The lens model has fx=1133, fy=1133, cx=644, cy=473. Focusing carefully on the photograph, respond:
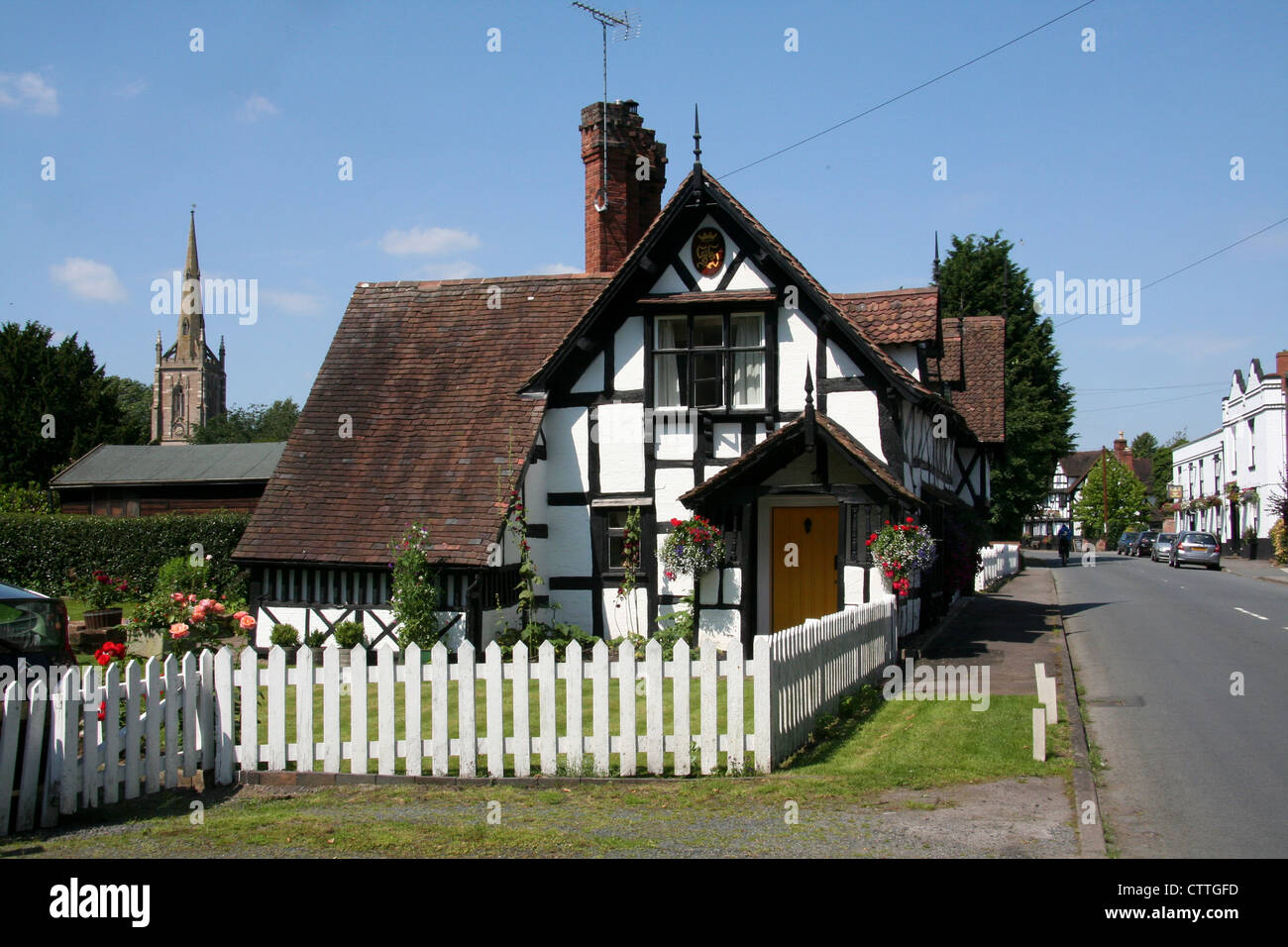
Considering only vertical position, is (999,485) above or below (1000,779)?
above

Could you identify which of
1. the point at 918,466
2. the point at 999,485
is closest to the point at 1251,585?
the point at 999,485

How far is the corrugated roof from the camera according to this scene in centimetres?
3988

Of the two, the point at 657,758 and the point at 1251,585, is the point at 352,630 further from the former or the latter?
the point at 1251,585

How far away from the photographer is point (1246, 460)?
62.8 m

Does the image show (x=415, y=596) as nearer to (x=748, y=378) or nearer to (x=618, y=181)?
(x=748, y=378)

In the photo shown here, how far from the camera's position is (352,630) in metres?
18.3

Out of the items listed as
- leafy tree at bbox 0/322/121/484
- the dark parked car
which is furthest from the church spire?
the dark parked car

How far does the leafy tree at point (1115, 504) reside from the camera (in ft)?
331

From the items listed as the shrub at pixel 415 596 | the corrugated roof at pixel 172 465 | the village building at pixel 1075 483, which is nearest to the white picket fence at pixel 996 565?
the shrub at pixel 415 596

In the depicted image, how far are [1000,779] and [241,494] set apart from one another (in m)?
34.2

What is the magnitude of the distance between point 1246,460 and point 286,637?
5917cm

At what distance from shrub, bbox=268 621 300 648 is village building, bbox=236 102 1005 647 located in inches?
12.2

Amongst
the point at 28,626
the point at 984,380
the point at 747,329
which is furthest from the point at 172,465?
the point at 28,626

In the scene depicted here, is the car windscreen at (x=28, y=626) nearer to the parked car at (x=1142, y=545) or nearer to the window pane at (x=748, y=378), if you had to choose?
the window pane at (x=748, y=378)
